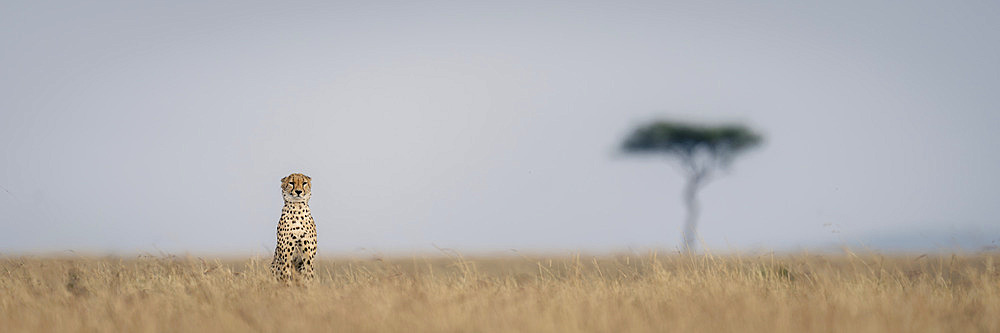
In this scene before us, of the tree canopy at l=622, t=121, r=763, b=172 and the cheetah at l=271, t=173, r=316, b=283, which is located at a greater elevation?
the tree canopy at l=622, t=121, r=763, b=172

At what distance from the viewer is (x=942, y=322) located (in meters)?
5.58

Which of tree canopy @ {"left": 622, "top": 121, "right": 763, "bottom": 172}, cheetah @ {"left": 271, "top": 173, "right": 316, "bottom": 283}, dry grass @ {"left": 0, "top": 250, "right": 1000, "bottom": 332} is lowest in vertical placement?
dry grass @ {"left": 0, "top": 250, "right": 1000, "bottom": 332}

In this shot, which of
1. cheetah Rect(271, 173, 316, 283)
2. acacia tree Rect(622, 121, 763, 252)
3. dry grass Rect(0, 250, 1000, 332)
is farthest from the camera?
acacia tree Rect(622, 121, 763, 252)

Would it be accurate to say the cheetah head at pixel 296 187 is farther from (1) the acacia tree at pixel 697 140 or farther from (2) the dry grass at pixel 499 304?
(1) the acacia tree at pixel 697 140

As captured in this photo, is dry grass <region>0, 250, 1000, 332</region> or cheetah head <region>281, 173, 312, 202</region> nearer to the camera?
dry grass <region>0, 250, 1000, 332</region>

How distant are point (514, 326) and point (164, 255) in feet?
19.1

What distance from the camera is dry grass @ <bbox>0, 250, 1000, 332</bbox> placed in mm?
5434

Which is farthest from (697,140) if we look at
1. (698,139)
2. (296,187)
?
(296,187)

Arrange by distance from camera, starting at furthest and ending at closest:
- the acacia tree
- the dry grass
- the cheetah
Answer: the acacia tree < the cheetah < the dry grass

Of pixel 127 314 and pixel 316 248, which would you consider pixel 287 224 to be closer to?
pixel 316 248

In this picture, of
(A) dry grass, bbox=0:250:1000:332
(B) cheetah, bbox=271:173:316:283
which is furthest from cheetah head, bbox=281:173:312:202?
(A) dry grass, bbox=0:250:1000:332

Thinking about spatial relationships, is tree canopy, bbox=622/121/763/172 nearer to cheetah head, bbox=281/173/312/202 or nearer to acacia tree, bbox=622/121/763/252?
acacia tree, bbox=622/121/763/252

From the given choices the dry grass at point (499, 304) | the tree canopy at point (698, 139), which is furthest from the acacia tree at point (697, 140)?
the dry grass at point (499, 304)

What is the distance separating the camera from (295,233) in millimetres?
8695
